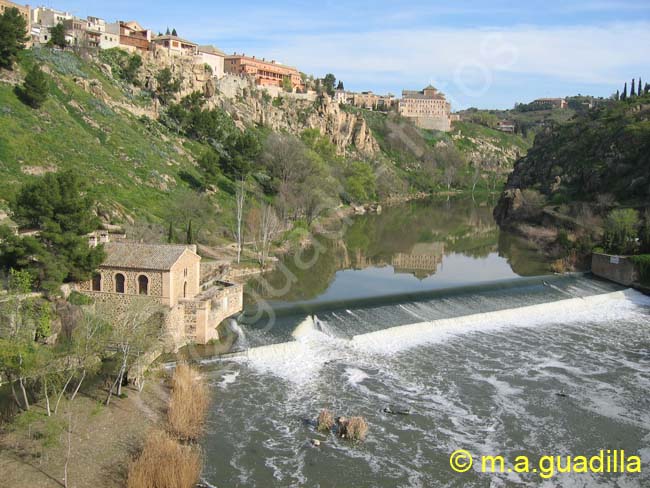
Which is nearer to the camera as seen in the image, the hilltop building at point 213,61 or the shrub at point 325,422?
the shrub at point 325,422

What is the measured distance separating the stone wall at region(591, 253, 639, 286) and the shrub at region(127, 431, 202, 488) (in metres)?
29.1

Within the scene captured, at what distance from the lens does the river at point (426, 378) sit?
15.2 metres

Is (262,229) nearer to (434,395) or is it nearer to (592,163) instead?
(434,395)

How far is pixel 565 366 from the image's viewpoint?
22203 mm

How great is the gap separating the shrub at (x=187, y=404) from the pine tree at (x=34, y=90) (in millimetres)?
28211

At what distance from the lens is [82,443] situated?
14969 mm

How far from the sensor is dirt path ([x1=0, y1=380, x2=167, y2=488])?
537 inches

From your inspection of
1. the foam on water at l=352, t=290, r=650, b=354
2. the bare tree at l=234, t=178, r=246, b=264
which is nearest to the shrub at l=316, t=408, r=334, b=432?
the foam on water at l=352, t=290, r=650, b=354

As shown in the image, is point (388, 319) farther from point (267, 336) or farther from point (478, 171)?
point (478, 171)

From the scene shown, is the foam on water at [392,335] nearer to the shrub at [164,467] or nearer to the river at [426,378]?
the river at [426,378]

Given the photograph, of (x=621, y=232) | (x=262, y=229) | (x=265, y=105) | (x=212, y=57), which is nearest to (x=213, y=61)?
(x=212, y=57)

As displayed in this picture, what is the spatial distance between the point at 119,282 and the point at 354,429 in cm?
1103

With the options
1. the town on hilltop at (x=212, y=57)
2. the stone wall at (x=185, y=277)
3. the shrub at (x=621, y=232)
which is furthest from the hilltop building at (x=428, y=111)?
the stone wall at (x=185, y=277)

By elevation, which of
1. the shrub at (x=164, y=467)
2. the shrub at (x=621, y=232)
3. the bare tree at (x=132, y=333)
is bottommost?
the shrub at (x=164, y=467)
